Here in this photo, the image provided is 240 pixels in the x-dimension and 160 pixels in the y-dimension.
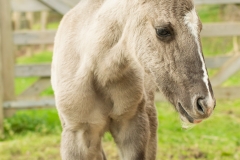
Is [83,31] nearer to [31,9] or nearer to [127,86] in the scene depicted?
[127,86]

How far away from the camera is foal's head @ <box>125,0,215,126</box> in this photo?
315cm

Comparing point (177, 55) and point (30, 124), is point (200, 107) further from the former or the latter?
point (30, 124)

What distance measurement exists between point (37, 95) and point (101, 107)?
11.4 feet

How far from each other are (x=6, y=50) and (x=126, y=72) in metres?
3.60

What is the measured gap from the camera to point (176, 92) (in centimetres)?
329

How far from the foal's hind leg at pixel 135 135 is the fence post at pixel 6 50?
131 inches

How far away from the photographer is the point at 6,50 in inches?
285

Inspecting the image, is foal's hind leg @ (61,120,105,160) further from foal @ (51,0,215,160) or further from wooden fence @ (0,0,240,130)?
wooden fence @ (0,0,240,130)

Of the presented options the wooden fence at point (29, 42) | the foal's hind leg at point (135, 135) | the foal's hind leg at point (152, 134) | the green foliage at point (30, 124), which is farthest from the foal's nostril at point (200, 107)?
the wooden fence at point (29, 42)

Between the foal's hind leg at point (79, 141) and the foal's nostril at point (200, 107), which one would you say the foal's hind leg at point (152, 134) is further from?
the foal's nostril at point (200, 107)

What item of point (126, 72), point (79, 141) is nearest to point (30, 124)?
point (79, 141)

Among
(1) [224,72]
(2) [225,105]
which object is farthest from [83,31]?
(2) [225,105]

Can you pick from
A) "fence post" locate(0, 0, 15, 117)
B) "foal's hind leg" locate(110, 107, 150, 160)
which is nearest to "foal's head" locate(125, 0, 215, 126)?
"foal's hind leg" locate(110, 107, 150, 160)

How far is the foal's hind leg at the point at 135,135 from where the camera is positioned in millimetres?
4293
